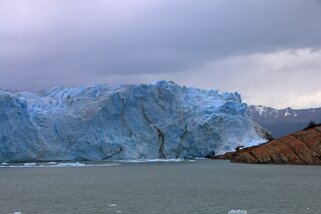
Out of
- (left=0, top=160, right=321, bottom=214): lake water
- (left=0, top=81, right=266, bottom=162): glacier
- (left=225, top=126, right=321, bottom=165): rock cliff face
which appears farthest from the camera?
(left=0, top=81, right=266, bottom=162): glacier

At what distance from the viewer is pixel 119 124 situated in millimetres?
50781

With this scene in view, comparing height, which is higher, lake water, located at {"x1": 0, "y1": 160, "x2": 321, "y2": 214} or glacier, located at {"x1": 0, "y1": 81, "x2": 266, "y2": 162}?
glacier, located at {"x1": 0, "y1": 81, "x2": 266, "y2": 162}

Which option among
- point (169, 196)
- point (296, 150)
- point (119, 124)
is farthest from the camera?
point (119, 124)

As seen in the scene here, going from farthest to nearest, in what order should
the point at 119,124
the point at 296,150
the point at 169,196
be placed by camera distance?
the point at 119,124, the point at 296,150, the point at 169,196

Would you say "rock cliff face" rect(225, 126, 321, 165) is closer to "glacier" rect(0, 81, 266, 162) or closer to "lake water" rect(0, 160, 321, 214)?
"glacier" rect(0, 81, 266, 162)

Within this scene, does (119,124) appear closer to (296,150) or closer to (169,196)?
(296,150)

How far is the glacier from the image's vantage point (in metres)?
46.9

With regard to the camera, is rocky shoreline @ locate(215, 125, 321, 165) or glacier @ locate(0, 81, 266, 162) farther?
glacier @ locate(0, 81, 266, 162)

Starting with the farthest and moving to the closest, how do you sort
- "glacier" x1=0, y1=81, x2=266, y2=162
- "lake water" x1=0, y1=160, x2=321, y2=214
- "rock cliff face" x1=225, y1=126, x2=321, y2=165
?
"glacier" x1=0, y1=81, x2=266, y2=162 → "rock cliff face" x1=225, y1=126, x2=321, y2=165 → "lake water" x1=0, y1=160, x2=321, y2=214

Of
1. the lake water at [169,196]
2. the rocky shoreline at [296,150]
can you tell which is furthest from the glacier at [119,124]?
the lake water at [169,196]

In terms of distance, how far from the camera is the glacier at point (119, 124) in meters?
46.9

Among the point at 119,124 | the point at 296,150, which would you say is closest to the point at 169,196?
the point at 296,150

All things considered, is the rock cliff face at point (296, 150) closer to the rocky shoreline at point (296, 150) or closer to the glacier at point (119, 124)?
the rocky shoreline at point (296, 150)

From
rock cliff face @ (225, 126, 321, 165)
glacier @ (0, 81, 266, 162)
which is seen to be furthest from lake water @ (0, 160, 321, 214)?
glacier @ (0, 81, 266, 162)
